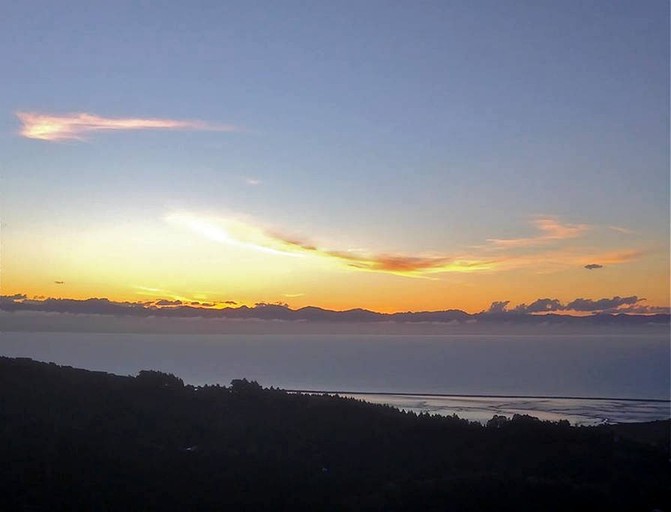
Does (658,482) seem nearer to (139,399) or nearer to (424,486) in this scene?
(424,486)

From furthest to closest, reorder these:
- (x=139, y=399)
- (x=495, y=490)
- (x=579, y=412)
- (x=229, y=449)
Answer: (x=579, y=412)
(x=139, y=399)
(x=229, y=449)
(x=495, y=490)

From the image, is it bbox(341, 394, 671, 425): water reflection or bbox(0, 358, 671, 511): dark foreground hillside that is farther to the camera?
bbox(341, 394, 671, 425): water reflection

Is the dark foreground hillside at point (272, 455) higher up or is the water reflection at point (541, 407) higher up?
the dark foreground hillside at point (272, 455)

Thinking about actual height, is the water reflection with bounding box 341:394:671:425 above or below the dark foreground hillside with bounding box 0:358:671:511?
below

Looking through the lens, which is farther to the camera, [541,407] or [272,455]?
[541,407]

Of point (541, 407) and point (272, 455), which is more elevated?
point (272, 455)

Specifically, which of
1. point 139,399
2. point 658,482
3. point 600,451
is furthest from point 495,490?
point 139,399

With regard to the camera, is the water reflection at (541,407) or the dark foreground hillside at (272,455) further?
the water reflection at (541,407)

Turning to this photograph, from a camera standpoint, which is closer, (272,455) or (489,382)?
(272,455)
